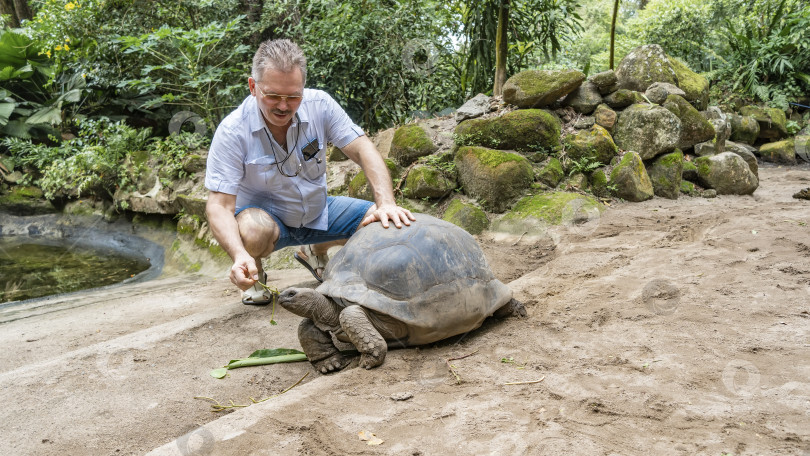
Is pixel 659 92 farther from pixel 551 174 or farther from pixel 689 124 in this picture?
pixel 551 174

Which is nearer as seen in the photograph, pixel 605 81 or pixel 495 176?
pixel 495 176

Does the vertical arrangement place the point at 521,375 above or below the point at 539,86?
below

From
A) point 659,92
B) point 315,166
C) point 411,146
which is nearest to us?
point 315,166

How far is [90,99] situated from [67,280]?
4.16 m

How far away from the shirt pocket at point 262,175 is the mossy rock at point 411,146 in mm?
2439

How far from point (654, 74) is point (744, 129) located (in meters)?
3.78

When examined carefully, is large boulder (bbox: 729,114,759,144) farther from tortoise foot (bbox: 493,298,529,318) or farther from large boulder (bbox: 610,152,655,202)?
tortoise foot (bbox: 493,298,529,318)

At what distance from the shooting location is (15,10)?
1107 centimetres

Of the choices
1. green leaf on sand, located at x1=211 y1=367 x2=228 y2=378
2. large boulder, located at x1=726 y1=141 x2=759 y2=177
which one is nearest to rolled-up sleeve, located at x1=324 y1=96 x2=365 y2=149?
green leaf on sand, located at x1=211 y1=367 x2=228 y2=378

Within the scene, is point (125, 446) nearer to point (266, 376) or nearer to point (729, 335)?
point (266, 376)

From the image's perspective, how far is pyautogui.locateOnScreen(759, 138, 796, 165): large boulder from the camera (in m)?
8.56

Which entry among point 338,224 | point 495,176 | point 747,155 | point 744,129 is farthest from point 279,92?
point 744,129

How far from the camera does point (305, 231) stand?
11.7 ft

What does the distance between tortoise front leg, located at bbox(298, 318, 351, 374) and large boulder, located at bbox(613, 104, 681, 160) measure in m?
4.07
